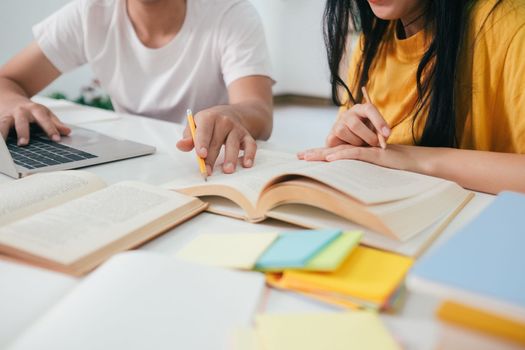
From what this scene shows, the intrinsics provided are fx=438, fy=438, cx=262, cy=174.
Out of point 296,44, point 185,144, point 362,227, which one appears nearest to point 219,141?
point 185,144

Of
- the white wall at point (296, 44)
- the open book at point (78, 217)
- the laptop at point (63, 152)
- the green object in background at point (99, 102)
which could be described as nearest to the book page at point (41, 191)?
the open book at point (78, 217)

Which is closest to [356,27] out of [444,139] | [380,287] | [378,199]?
[444,139]

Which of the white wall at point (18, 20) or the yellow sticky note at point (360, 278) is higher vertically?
the white wall at point (18, 20)

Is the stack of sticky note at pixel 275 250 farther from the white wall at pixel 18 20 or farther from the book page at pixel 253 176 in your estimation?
the white wall at pixel 18 20

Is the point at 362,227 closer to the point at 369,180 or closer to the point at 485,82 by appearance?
the point at 369,180

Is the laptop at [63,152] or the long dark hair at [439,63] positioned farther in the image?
the long dark hair at [439,63]

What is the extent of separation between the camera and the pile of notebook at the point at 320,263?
0.34m

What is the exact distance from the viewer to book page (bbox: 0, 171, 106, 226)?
1.65 ft

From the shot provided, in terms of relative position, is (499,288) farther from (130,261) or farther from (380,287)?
(130,261)

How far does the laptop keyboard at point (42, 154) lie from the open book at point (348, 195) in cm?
24

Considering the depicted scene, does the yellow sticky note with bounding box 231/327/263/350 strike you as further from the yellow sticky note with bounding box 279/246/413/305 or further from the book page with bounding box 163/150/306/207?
the book page with bounding box 163/150/306/207

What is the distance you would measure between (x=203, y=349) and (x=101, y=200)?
11.5 inches

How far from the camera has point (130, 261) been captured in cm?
36

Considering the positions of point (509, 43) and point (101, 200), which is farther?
point (509, 43)
